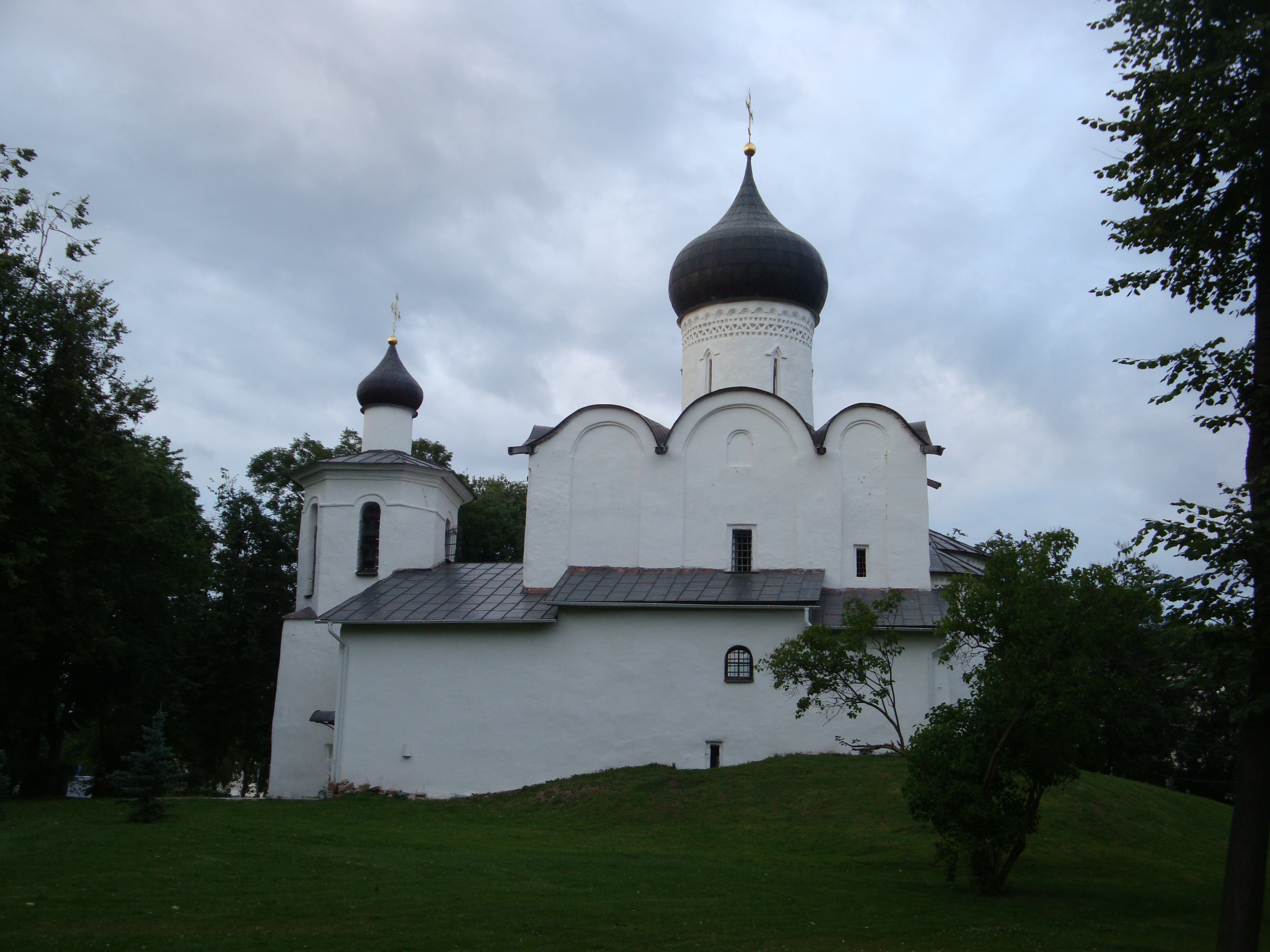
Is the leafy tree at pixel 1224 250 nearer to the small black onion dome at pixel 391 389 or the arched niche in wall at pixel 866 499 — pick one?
the arched niche in wall at pixel 866 499

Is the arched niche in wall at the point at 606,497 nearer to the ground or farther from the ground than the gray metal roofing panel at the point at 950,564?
farther from the ground

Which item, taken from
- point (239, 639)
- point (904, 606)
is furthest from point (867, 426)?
point (239, 639)

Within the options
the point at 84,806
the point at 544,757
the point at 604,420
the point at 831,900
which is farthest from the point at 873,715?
the point at 84,806

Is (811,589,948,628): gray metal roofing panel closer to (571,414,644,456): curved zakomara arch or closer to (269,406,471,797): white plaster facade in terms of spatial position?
(571,414,644,456): curved zakomara arch

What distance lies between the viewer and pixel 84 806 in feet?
55.5

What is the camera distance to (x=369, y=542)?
23.1m

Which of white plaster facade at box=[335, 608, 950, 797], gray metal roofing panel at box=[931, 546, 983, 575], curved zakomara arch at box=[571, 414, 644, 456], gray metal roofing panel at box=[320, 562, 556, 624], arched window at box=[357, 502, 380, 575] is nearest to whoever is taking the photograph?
white plaster facade at box=[335, 608, 950, 797]

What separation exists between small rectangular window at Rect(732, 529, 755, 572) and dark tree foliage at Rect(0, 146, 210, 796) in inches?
414

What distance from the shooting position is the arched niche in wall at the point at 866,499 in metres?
20.3

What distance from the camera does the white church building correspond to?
1917 centimetres

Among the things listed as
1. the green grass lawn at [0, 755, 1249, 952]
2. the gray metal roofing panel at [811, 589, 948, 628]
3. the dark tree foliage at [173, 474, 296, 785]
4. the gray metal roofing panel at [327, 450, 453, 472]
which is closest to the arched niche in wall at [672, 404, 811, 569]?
the gray metal roofing panel at [811, 589, 948, 628]

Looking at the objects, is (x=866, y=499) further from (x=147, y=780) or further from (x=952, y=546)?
(x=147, y=780)

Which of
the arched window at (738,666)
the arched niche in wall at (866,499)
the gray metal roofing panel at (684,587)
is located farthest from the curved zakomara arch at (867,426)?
the arched window at (738,666)

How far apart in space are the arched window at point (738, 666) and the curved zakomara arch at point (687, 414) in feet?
13.3
